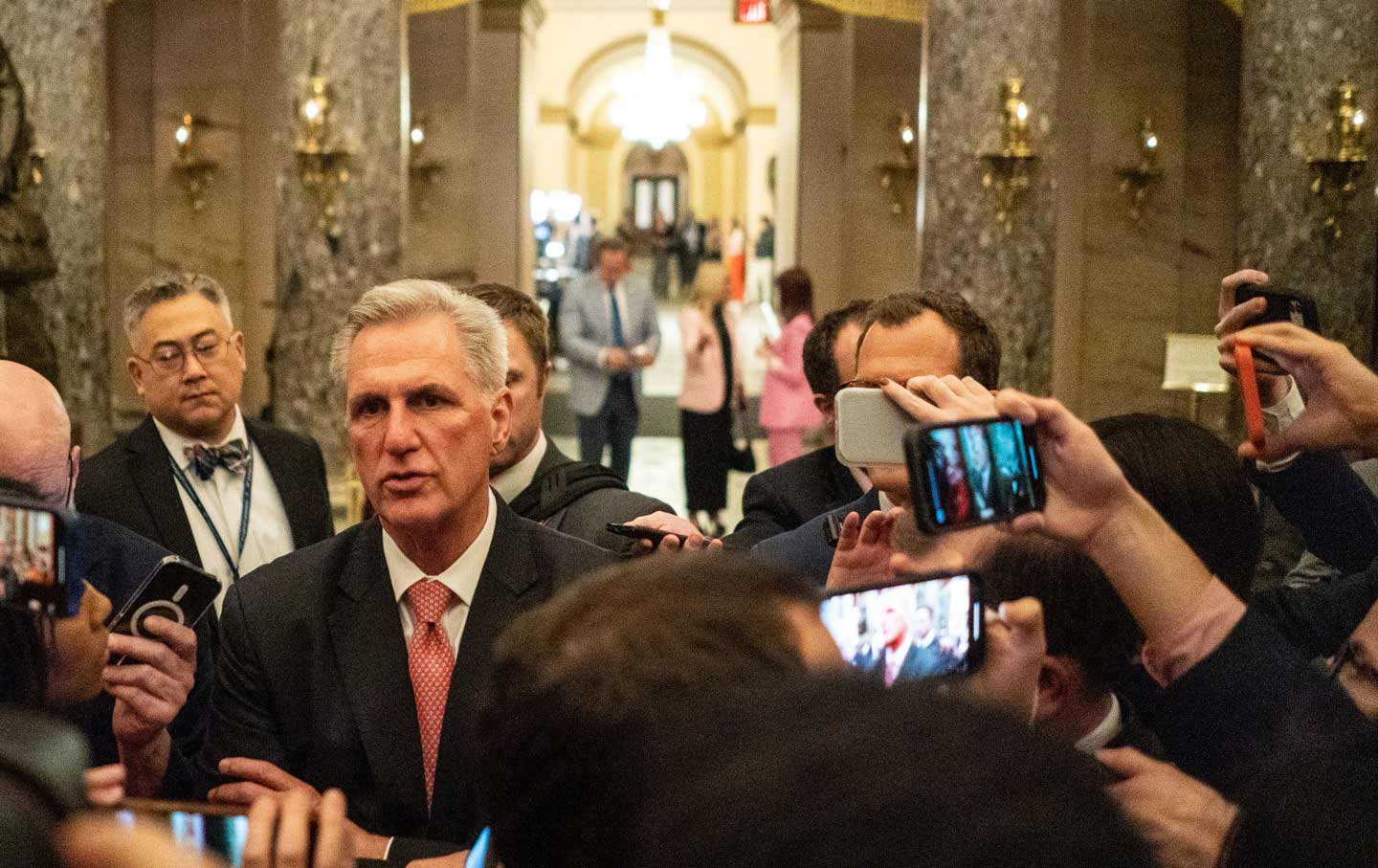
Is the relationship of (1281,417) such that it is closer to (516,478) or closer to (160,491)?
(516,478)

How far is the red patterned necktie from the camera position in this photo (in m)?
2.38

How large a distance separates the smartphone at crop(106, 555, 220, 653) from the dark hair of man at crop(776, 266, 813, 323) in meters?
7.00

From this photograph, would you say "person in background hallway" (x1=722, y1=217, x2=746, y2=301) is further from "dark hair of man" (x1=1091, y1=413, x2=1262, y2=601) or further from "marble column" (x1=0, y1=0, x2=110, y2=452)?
"dark hair of man" (x1=1091, y1=413, x2=1262, y2=601)

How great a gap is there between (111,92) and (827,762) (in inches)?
509

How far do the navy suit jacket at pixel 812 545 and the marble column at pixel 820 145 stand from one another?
35.2 feet

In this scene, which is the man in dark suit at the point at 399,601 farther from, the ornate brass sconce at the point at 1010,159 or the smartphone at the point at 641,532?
the ornate brass sconce at the point at 1010,159

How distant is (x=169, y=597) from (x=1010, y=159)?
680 centimetres

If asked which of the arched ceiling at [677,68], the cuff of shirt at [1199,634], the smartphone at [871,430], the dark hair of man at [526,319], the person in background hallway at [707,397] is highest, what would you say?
the arched ceiling at [677,68]

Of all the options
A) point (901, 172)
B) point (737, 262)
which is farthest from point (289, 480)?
point (737, 262)

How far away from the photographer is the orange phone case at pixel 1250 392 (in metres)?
2.01

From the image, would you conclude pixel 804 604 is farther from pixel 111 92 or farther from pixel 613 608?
pixel 111 92

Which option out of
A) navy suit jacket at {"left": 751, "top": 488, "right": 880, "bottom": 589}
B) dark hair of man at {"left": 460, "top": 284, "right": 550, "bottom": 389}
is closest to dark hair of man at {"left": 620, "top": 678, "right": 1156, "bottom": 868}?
navy suit jacket at {"left": 751, "top": 488, "right": 880, "bottom": 589}

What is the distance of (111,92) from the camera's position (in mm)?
12414

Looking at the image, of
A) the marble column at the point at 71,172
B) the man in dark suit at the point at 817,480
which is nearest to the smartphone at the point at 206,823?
the man in dark suit at the point at 817,480
